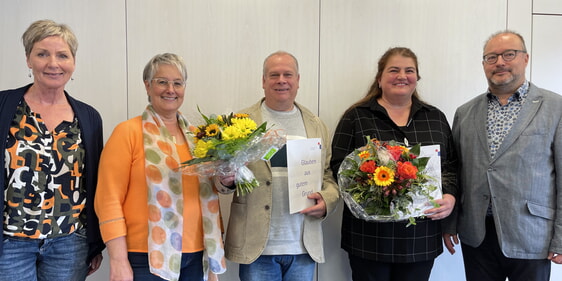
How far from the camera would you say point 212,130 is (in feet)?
4.92

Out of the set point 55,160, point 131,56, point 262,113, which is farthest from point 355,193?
point 131,56

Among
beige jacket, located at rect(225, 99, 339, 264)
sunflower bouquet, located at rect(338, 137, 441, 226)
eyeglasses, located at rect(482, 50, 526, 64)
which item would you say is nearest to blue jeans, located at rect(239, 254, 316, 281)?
beige jacket, located at rect(225, 99, 339, 264)

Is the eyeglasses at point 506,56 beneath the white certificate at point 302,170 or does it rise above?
above

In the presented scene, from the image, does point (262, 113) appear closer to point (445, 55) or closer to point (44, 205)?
point (44, 205)

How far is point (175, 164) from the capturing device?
159 centimetres

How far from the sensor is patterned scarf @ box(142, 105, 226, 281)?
1506mm

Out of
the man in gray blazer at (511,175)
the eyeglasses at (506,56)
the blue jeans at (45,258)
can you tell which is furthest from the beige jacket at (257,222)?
the eyeglasses at (506,56)

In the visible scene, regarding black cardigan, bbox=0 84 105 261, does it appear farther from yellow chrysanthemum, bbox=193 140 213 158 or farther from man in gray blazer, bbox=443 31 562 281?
man in gray blazer, bbox=443 31 562 281

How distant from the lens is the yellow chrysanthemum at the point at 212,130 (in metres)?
1.49

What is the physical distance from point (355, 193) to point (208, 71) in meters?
1.36

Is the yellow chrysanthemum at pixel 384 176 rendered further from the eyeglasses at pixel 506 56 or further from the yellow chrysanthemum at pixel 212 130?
the eyeglasses at pixel 506 56

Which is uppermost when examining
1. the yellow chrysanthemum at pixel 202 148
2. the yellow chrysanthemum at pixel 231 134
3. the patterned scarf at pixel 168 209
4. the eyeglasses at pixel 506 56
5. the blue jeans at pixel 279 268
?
the eyeglasses at pixel 506 56

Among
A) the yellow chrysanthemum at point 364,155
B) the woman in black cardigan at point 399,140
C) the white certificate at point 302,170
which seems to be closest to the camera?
the yellow chrysanthemum at point 364,155

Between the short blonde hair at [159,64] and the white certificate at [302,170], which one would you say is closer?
the short blonde hair at [159,64]
